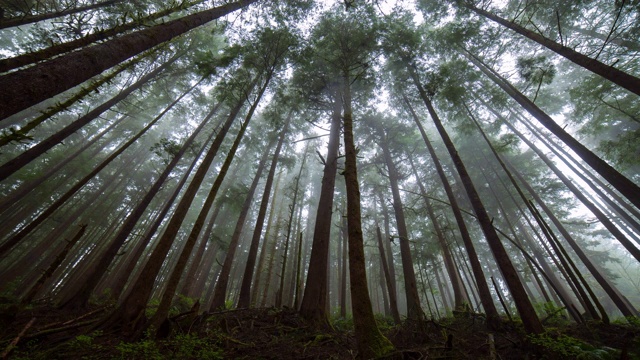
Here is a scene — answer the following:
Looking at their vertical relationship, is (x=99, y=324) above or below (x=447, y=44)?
below

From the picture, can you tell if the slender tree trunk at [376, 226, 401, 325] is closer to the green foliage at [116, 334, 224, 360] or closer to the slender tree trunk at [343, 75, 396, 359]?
the slender tree trunk at [343, 75, 396, 359]

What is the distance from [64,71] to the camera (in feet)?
10.2

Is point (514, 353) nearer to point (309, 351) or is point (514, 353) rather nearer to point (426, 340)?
point (426, 340)

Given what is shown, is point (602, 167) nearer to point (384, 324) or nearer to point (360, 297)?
point (360, 297)

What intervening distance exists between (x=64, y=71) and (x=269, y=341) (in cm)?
566

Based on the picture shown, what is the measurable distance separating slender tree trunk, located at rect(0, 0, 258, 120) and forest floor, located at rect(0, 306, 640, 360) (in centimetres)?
354

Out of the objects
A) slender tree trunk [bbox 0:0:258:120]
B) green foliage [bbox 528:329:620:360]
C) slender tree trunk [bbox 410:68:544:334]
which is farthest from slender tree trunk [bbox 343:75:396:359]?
slender tree trunk [bbox 0:0:258:120]

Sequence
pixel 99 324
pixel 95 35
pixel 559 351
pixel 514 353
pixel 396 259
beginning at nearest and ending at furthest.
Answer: pixel 559 351 < pixel 514 353 < pixel 99 324 < pixel 95 35 < pixel 396 259

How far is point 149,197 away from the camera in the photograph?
965cm

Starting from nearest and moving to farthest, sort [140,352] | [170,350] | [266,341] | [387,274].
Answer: [140,352]
[170,350]
[266,341]
[387,274]

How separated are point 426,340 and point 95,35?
34.9 ft

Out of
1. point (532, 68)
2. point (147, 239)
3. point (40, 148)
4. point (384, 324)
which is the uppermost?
point (532, 68)

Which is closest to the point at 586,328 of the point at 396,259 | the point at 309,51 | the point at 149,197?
the point at 309,51

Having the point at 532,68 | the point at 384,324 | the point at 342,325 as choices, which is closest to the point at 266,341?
the point at 384,324
